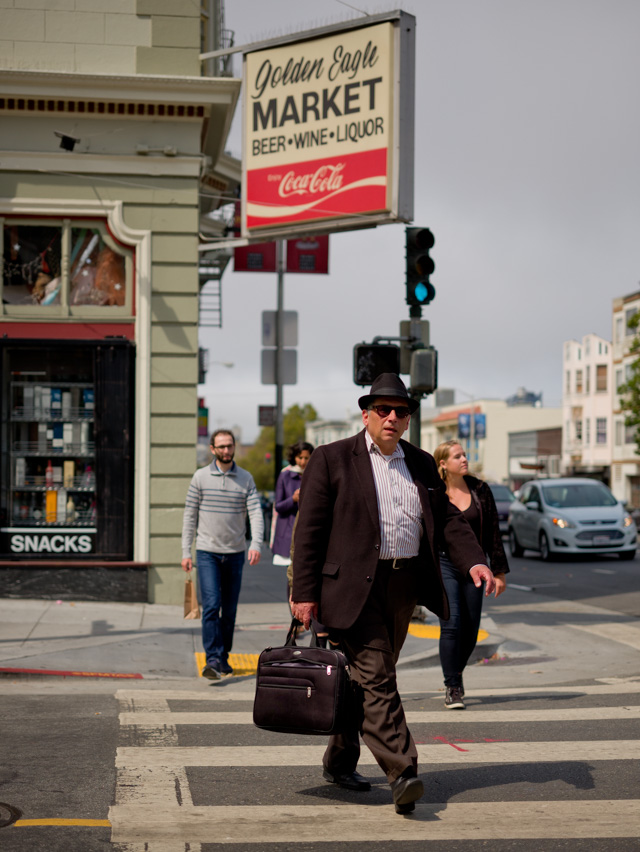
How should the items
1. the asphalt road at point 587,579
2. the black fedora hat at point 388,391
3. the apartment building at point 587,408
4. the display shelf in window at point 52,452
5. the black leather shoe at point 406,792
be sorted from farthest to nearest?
1. the apartment building at point 587,408
2. the asphalt road at point 587,579
3. the display shelf in window at point 52,452
4. the black fedora hat at point 388,391
5. the black leather shoe at point 406,792

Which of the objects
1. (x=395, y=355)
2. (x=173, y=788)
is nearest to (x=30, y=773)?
(x=173, y=788)

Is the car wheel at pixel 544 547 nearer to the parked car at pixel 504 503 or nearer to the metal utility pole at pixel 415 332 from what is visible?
the parked car at pixel 504 503

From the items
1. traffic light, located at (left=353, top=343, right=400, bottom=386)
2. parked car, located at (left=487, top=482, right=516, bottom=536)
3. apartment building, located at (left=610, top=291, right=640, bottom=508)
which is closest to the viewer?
traffic light, located at (left=353, top=343, right=400, bottom=386)

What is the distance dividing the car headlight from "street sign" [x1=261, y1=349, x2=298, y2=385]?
650 centimetres

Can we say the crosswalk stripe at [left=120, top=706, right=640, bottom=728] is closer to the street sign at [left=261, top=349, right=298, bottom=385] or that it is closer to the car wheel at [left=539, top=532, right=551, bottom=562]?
the car wheel at [left=539, top=532, right=551, bottom=562]

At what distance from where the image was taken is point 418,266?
11.2 metres

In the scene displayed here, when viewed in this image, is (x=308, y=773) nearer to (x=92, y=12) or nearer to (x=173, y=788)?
(x=173, y=788)

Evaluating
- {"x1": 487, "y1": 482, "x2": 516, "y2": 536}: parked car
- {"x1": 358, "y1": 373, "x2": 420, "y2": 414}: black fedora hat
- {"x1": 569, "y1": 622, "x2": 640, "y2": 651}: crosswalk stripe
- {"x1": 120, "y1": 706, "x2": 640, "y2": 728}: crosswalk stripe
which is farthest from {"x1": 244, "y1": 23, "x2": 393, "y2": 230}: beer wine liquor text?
{"x1": 487, "y1": 482, "x2": 516, "y2": 536}: parked car

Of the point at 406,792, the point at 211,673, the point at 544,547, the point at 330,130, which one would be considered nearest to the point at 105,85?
the point at 330,130

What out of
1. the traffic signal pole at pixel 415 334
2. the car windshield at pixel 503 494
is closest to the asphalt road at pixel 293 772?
the traffic signal pole at pixel 415 334

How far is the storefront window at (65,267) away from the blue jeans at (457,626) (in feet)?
21.4

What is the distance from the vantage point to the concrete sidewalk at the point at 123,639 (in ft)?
29.6

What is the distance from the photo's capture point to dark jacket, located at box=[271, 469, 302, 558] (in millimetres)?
10031

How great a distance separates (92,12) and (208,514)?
7.06 meters
